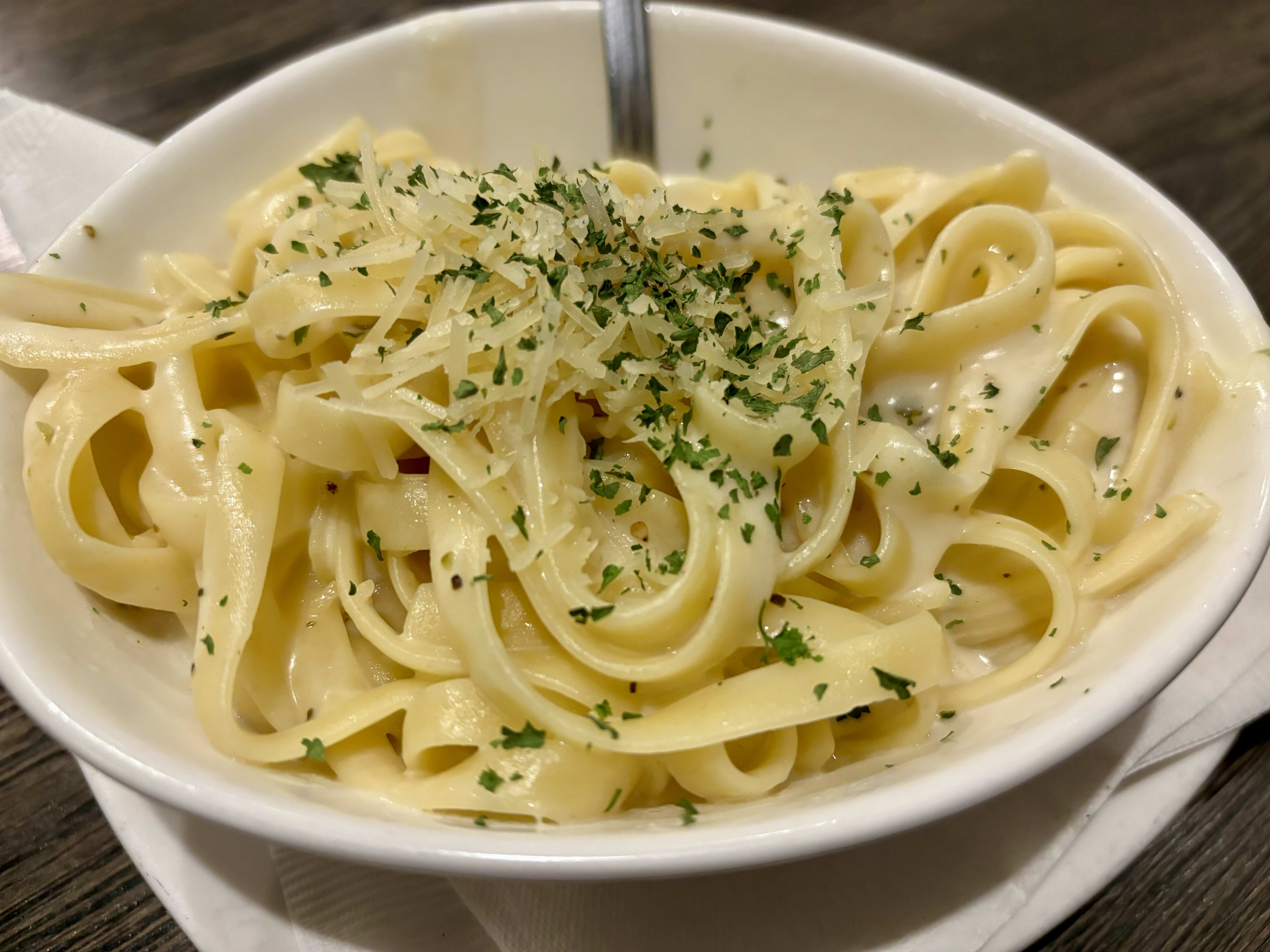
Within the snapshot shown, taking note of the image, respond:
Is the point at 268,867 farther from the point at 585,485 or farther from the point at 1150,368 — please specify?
the point at 1150,368

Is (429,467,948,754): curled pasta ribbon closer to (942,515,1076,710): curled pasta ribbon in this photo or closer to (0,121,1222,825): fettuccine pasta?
(0,121,1222,825): fettuccine pasta

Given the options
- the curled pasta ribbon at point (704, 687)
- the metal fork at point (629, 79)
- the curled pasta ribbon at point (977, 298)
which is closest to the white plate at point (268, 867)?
the curled pasta ribbon at point (704, 687)

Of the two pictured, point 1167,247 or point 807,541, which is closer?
point 807,541

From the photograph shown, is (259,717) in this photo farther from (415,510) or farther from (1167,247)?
(1167,247)

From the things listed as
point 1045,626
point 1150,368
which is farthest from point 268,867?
point 1150,368

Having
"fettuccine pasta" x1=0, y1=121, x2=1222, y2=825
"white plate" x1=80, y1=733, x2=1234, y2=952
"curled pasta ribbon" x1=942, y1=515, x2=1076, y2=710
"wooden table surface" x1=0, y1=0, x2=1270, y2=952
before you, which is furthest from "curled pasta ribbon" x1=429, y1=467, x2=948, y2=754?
"wooden table surface" x1=0, y1=0, x2=1270, y2=952

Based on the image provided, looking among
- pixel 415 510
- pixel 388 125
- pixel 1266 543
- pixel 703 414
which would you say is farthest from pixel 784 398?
pixel 388 125
